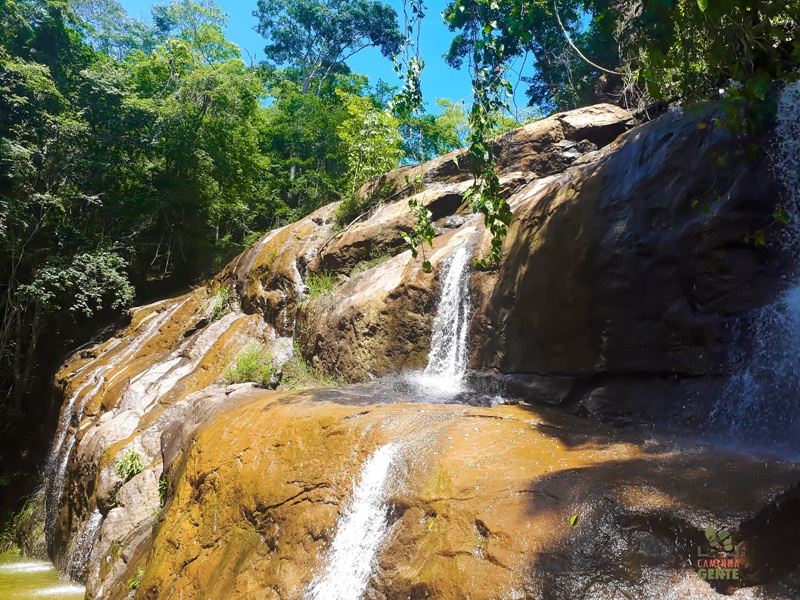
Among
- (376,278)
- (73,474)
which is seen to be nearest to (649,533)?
(376,278)

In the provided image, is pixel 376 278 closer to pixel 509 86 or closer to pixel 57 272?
pixel 509 86

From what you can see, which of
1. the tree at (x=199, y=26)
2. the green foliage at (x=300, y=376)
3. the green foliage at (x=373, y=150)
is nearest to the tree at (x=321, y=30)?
the tree at (x=199, y=26)

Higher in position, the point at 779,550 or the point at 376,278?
the point at 376,278

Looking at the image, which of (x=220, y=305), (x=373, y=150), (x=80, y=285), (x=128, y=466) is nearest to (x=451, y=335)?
(x=128, y=466)

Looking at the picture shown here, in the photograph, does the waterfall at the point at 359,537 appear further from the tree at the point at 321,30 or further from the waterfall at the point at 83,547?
the tree at the point at 321,30

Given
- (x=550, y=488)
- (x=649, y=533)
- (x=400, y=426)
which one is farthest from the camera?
(x=400, y=426)

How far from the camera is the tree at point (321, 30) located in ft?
89.4

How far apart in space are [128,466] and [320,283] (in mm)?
4572

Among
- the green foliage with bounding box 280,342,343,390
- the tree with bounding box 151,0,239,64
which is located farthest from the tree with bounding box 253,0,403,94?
the green foliage with bounding box 280,342,343,390

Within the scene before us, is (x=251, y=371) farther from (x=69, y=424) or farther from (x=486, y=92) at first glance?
(x=486, y=92)

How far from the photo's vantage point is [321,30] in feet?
90.5

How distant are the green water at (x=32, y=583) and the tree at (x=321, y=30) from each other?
23.0 m

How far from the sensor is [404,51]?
13.6 ft

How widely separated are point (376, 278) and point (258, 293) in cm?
357
